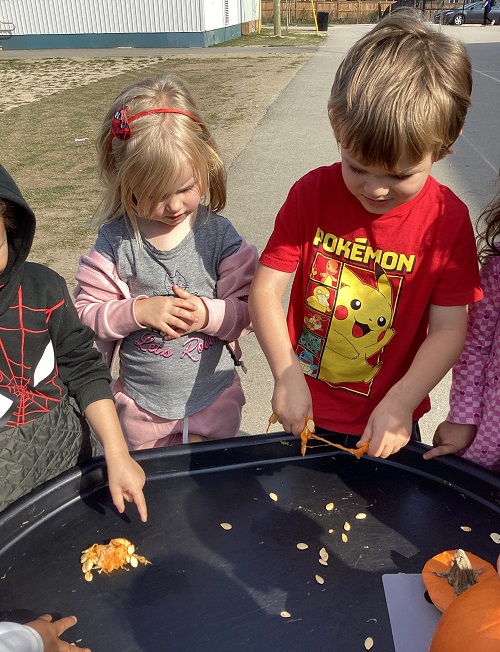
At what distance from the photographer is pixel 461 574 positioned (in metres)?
0.97

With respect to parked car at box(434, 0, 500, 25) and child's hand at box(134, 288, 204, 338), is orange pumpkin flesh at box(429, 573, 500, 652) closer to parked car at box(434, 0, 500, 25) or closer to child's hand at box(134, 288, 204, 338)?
child's hand at box(134, 288, 204, 338)

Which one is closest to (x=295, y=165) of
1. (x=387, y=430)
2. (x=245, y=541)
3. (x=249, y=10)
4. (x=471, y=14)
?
(x=387, y=430)

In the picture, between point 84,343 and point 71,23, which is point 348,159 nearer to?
point 84,343

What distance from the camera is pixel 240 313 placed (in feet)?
5.04

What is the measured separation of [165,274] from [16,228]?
1.20 ft

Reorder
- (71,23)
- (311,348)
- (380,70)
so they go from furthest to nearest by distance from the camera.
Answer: (71,23) → (311,348) → (380,70)

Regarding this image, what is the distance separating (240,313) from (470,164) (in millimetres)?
4762

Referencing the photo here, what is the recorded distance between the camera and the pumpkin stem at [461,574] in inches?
38.2

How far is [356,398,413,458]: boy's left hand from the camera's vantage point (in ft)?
3.76

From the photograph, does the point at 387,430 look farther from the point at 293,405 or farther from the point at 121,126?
the point at 121,126

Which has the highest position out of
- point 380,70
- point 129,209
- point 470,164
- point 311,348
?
point 380,70

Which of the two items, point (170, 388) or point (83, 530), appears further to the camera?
point (170, 388)

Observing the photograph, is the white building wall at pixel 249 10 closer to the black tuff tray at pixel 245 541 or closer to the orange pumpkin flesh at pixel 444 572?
the black tuff tray at pixel 245 541

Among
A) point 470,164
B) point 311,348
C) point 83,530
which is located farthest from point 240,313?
point 470,164
